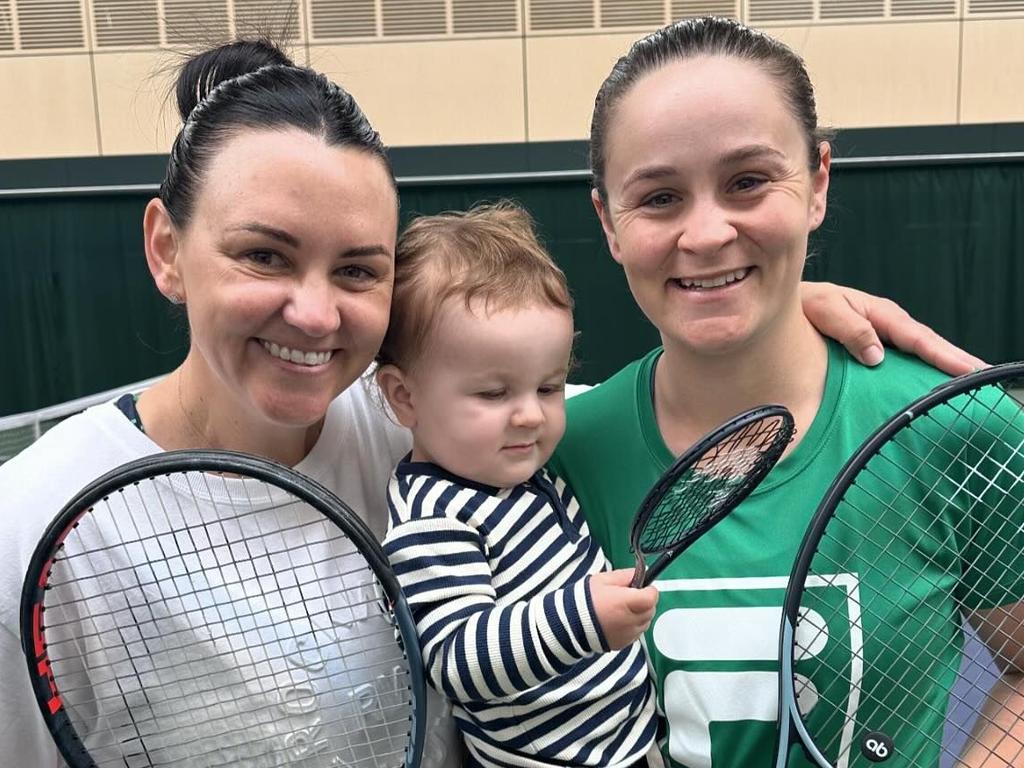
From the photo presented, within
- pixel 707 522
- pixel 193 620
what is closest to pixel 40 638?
pixel 193 620

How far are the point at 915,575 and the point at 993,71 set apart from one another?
797 centimetres

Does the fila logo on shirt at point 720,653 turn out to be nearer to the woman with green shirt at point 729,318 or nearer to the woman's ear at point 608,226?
the woman with green shirt at point 729,318

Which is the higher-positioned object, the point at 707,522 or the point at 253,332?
the point at 253,332

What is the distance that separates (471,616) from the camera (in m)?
1.28

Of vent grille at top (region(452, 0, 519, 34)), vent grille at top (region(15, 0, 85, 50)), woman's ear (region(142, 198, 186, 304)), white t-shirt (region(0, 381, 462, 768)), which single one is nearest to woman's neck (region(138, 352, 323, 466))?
white t-shirt (region(0, 381, 462, 768))

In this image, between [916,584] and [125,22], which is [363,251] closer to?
[916,584]

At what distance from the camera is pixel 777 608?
137 centimetres

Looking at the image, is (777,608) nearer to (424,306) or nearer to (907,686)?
(907,686)

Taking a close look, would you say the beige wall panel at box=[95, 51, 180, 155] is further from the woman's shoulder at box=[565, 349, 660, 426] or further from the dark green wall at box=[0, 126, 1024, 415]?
the woman's shoulder at box=[565, 349, 660, 426]

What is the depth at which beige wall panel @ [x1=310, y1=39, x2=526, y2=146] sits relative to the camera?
809 centimetres

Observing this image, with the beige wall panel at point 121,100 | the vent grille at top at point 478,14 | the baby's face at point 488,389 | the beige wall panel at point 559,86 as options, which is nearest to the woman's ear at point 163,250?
the baby's face at point 488,389

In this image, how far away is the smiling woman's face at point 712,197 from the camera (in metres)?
1.33

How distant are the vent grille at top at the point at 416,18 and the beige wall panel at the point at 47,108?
9.04 feet

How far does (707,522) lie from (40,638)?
0.92 m
